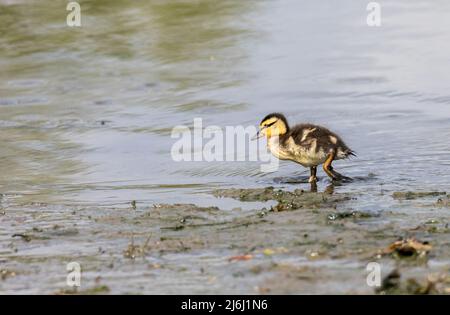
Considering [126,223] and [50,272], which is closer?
[50,272]

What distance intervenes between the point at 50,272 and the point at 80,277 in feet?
0.87

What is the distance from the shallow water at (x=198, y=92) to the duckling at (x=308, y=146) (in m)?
0.22

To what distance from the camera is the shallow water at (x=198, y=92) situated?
8484 millimetres

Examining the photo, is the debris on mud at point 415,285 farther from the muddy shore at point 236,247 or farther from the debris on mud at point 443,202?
the debris on mud at point 443,202

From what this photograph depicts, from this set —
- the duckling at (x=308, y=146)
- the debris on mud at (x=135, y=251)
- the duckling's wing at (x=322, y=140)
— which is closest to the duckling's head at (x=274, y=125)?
the duckling at (x=308, y=146)

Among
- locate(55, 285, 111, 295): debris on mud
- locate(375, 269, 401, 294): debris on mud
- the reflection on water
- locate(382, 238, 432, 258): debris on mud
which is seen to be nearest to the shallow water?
the reflection on water

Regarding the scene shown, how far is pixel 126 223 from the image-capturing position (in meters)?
7.05

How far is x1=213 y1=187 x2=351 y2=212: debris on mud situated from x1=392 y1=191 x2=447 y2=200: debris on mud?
1.09 feet

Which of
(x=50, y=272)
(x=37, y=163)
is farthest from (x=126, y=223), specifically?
(x=37, y=163)

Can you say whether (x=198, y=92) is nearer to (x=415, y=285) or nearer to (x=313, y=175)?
(x=313, y=175)

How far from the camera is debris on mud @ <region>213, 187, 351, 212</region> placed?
7.32 m

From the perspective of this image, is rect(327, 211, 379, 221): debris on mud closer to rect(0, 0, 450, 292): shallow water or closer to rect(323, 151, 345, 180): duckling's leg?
rect(0, 0, 450, 292): shallow water
